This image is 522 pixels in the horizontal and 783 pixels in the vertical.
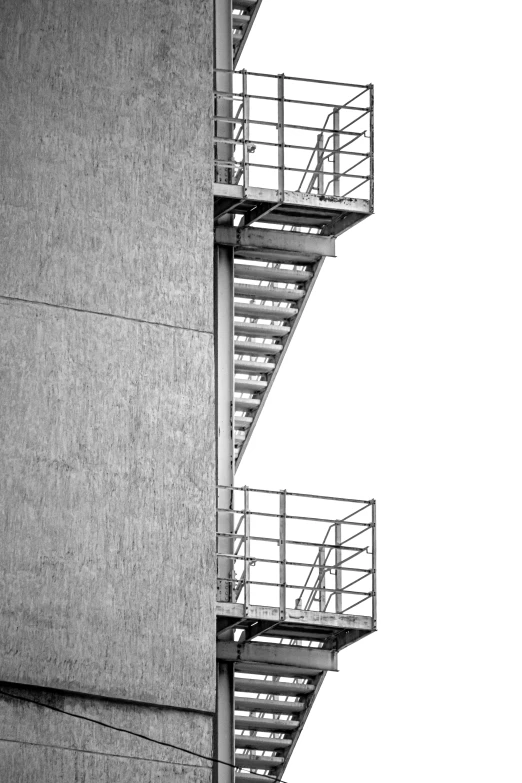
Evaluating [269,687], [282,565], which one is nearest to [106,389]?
[282,565]

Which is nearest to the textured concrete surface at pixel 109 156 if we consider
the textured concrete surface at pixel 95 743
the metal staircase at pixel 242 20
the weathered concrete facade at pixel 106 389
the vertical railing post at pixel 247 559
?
the weathered concrete facade at pixel 106 389

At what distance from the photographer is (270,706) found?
25.1 meters

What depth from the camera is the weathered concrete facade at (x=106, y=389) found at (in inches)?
816

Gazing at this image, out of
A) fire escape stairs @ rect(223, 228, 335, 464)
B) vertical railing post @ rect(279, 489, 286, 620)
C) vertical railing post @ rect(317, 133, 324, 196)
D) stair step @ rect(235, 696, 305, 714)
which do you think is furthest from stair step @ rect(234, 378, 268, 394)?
stair step @ rect(235, 696, 305, 714)

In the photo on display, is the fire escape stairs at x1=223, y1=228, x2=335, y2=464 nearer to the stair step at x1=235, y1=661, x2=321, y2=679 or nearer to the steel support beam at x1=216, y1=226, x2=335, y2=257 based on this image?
the steel support beam at x1=216, y1=226, x2=335, y2=257

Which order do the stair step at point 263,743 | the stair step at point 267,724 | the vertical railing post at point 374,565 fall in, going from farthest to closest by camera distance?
the stair step at point 263,743, the stair step at point 267,724, the vertical railing post at point 374,565

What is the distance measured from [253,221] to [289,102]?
1.56m

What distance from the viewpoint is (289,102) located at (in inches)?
925

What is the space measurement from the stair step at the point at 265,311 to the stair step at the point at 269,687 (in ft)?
15.4

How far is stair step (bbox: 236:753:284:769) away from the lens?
2566cm

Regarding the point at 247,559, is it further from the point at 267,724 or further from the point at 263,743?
the point at 263,743

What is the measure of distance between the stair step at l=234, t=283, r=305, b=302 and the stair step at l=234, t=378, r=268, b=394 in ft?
3.60

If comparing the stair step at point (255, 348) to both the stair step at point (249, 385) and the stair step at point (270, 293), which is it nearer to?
the stair step at point (249, 385)

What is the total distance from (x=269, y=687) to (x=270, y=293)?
5086 millimetres
